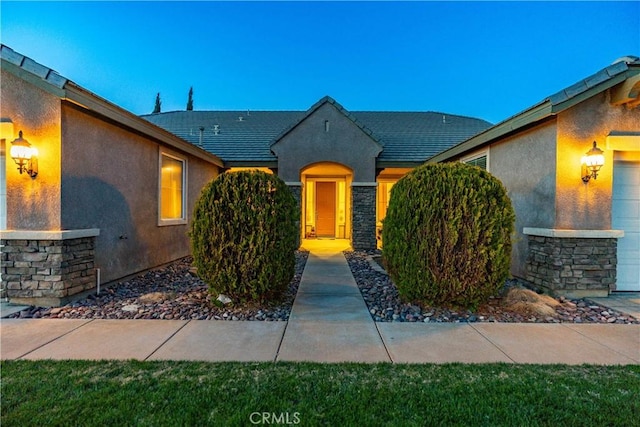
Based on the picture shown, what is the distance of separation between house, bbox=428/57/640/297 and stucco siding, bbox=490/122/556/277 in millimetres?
23

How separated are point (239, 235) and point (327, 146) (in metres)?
6.84

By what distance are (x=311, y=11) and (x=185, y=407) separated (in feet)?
44.5

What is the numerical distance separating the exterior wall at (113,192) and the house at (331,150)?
4.12 meters

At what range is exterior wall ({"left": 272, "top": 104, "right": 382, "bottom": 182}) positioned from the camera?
10438mm

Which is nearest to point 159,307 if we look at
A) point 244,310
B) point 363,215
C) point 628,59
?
point 244,310

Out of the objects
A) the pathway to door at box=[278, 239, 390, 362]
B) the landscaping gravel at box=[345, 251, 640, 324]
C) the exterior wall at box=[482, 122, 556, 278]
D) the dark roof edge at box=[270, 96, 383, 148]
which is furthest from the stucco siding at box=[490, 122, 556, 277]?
the dark roof edge at box=[270, 96, 383, 148]

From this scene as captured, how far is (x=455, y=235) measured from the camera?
13.7 feet

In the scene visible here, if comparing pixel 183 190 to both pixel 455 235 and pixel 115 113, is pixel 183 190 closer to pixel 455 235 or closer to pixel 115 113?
pixel 115 113

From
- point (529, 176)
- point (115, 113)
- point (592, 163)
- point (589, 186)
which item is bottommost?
point (589, 186)

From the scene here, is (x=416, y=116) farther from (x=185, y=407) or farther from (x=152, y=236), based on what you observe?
(x=185, y=407)

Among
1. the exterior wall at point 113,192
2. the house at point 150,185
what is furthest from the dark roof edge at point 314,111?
the exterior wall at point 113,192

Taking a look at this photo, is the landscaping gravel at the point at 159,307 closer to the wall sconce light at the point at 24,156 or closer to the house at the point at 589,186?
the wall sconce light at the point at 24,156

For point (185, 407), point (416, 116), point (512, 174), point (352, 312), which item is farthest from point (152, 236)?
point (416, 116)

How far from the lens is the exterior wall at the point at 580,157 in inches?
202
